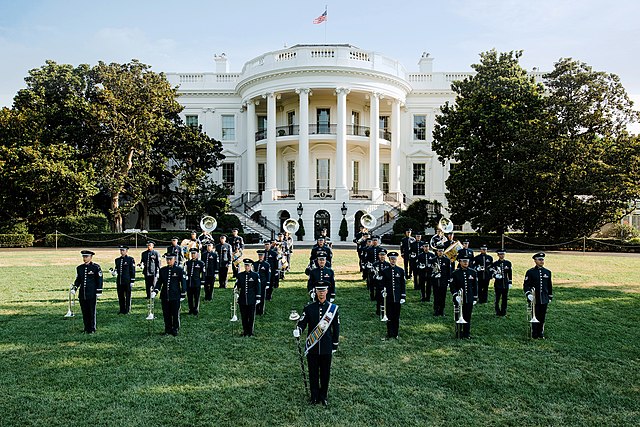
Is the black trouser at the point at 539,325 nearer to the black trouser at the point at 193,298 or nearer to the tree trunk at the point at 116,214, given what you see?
the black trouser at the point at 193,298

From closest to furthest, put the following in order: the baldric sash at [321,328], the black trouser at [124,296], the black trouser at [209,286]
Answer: the baldric sash at [321,328], the black trouser at [124,296], the black trouser at [209,286]

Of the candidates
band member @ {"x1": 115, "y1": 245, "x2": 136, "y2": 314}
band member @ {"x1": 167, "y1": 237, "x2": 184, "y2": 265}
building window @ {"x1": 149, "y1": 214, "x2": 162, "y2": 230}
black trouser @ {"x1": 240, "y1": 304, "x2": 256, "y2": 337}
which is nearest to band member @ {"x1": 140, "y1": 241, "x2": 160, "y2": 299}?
band member @ {"x1": 167, "y1": 237, "x2": 184, "y2": 265}

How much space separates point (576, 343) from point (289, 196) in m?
29.9

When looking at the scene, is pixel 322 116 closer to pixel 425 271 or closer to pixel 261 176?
pixel 261 176

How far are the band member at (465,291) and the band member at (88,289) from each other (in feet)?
24.7

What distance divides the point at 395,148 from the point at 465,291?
30.6m

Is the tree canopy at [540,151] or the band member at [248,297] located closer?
the band member at [248,297]

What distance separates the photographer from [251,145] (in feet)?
131

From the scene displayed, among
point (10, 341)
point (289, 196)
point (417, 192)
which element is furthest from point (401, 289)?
point (417, 192)

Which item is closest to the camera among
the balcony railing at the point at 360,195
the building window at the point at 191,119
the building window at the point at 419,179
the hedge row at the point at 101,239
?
the hedge row at the point at 101,239

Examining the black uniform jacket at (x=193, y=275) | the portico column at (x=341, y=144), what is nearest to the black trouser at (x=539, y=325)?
the black uniform jacket at (x=193, y=275)

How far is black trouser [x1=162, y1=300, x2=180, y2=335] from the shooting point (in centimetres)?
958

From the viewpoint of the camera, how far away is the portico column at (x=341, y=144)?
3625cm

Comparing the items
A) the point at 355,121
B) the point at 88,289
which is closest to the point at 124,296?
the point at 88,289
